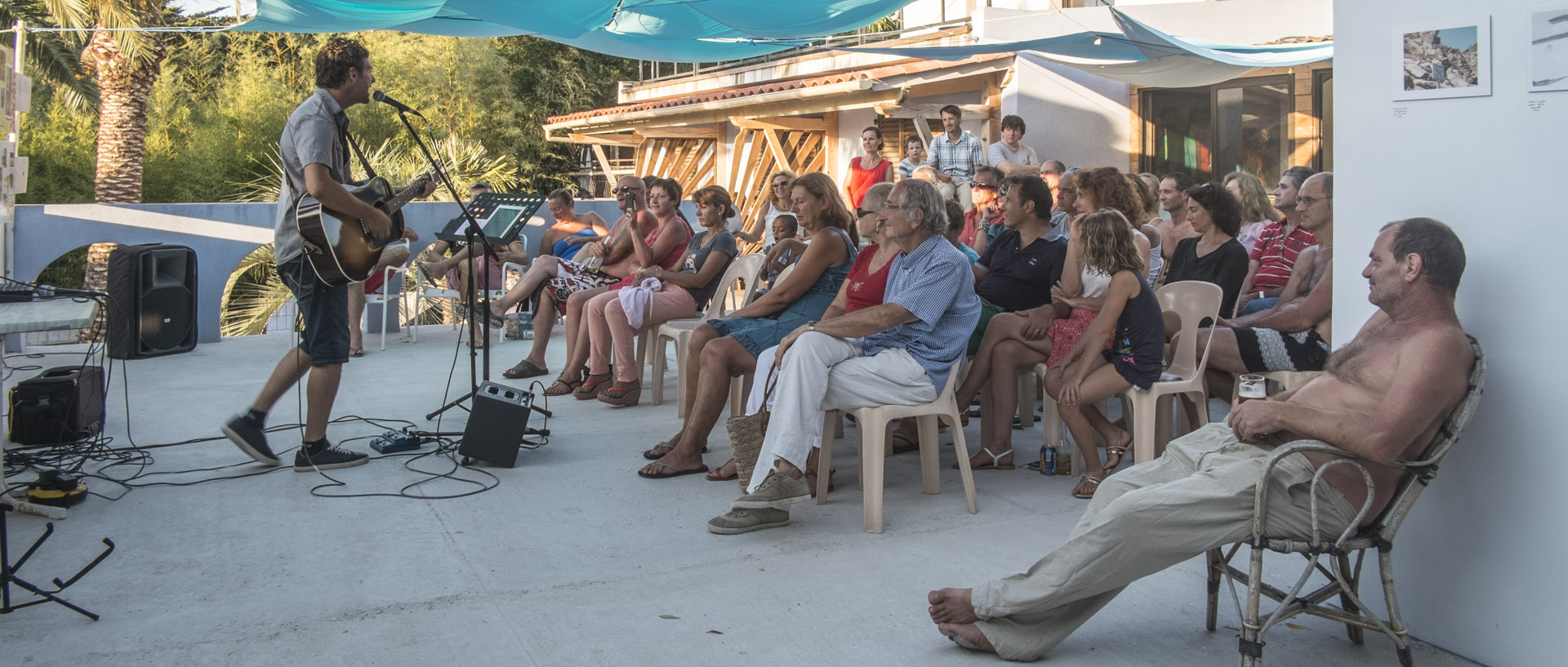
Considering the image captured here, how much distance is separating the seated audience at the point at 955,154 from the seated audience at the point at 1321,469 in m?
6.75

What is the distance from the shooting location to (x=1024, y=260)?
4.95m

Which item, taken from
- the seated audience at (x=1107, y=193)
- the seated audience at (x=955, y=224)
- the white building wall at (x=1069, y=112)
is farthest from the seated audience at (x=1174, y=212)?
the white building wall at (x=1069, y=112)

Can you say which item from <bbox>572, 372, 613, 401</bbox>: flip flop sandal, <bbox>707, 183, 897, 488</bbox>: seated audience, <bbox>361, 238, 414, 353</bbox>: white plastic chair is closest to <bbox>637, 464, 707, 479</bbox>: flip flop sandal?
<bbox>707, 183, 897, 488</bbox>: seated audience

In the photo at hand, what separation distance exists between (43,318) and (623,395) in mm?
3201

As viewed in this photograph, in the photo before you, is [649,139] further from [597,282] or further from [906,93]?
[597,282]

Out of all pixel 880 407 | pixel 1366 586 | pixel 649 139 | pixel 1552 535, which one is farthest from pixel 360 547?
pixel 649 139

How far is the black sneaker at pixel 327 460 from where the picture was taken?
181 inches

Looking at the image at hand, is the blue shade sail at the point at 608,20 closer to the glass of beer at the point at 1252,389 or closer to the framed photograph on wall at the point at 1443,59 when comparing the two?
the glass of beer at the point at 1252,389

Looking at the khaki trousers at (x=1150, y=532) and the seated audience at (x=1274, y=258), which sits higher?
the seated audience at (x=1274, y=258)

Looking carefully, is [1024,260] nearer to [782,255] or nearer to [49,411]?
[782,255]

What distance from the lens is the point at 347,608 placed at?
3.04 meters

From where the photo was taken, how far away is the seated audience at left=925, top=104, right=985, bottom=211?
924 centimetres

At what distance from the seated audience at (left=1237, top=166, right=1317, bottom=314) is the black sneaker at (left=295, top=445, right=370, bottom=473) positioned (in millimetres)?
3966

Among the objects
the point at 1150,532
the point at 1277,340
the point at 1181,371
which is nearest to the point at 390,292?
the point at 1181,371
